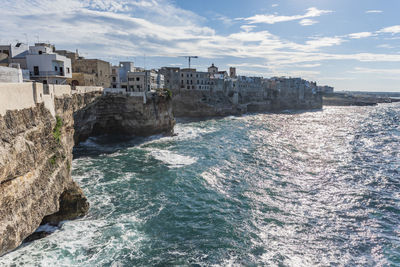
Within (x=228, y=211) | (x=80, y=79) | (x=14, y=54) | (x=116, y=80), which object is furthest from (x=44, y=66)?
(x=228, y=211)

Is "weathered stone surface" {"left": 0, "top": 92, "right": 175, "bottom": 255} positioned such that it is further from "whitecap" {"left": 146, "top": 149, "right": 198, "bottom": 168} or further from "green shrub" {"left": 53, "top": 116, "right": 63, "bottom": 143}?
"whitecap" {"left": 146, "top": 149, "right": 198, "bottom": 168}

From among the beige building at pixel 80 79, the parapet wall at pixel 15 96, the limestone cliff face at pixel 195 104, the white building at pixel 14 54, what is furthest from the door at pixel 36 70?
the limestone cliff face at pixel 195 104

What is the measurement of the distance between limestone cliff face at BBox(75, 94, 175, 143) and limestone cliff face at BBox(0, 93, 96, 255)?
24859 mm

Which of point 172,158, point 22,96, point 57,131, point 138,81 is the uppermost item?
point 138,81

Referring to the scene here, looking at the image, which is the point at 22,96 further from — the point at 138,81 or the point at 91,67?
the point at 138,81

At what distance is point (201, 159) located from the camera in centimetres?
3888

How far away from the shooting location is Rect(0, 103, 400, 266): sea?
17.3 meters

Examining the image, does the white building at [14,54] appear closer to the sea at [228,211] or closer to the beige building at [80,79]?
the beige building at [80,79]

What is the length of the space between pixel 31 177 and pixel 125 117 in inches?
1448

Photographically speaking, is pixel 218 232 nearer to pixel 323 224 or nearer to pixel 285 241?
pixel 285 241

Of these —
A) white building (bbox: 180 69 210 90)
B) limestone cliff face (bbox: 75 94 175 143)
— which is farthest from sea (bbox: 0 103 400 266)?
white building (bbox: 180 69 210 90)

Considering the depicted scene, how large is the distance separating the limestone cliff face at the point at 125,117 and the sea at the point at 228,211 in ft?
20.9

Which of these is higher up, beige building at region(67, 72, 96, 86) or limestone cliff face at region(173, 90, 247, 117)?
beige building at region(67, 72, 96, 86)

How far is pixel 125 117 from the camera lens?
168ft
